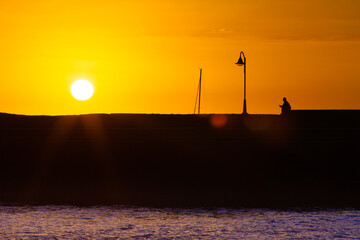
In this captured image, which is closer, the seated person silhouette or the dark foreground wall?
the dark foreground wall

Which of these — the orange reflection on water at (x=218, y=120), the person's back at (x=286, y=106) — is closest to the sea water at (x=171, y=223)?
the person's back at (x=286, y=106)

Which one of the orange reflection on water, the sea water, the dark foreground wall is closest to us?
the sea water

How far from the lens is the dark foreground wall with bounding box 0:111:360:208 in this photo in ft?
106

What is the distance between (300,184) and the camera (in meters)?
30.9

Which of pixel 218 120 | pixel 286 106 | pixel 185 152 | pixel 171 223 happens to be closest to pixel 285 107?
pixel 286 106

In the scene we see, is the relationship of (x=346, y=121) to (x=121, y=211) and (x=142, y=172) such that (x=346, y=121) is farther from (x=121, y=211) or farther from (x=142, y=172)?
(x=121, y=211)

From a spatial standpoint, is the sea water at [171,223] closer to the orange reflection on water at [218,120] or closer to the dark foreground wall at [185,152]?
the dark foreground wall at [185,152]

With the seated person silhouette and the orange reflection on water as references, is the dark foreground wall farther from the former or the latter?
the seated person silhouette

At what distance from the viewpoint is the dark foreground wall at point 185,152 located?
32.3 m

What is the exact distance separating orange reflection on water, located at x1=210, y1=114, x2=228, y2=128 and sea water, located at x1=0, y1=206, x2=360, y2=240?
16322 mm

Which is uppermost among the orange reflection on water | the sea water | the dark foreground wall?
the orange reflection on water

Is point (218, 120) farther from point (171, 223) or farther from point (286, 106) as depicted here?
point (171, 223)

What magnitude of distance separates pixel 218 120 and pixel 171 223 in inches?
790

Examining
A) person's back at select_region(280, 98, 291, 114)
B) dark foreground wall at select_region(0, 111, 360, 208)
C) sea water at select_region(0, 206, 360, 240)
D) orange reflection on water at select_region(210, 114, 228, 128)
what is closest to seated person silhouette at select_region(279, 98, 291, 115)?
person's back at select_region(280, 98, 291, 114)
